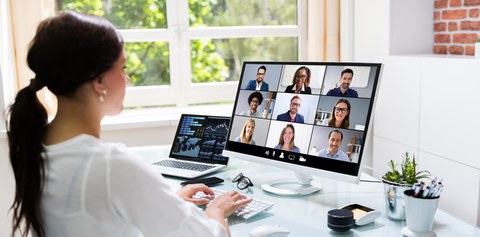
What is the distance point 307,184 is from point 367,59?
1.64m

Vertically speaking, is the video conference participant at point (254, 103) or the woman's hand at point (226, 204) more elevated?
the video conference participant at point (254, 103)

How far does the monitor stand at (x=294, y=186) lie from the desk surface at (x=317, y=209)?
0.8 inches

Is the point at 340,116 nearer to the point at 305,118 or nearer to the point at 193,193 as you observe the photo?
the point at 305,118

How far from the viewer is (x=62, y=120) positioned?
113 cm

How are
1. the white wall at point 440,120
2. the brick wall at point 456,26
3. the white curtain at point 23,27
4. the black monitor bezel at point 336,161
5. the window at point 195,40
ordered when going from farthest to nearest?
the window at point 195,40 → the white curtain at point 23,27 → the brick wall at point 456,26 → the white wall at point 440,120 → the black monitor bezel at point 336,161

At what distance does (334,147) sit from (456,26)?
5.60ft

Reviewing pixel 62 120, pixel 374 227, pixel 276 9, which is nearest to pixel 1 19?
pixel 276 9

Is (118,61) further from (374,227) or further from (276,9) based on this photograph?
(276,9)

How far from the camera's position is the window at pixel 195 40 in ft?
11.1

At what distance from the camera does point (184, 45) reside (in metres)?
3.44

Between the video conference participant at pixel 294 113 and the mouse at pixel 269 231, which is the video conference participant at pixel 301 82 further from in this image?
the mouse at pixel 269 231

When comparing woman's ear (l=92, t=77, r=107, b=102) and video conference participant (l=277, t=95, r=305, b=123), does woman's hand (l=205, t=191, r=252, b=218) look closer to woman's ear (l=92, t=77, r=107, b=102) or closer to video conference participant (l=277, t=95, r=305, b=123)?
video conference participant (l=277, t=95, r=305, b=123)

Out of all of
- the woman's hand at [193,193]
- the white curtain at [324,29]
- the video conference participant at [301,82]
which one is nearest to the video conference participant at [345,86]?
the video conference participant at [301,82]

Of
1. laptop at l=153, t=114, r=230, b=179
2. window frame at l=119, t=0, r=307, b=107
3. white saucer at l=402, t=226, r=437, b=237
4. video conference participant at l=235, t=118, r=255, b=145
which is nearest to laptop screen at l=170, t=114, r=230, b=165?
laptop at l=153, t=114, r=230, b=179
